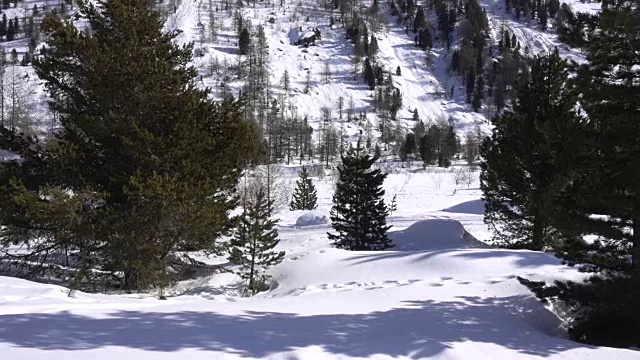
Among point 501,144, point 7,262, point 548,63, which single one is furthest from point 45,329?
point 548,63

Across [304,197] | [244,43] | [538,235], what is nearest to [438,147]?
[304,197]

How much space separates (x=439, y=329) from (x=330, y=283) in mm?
5843

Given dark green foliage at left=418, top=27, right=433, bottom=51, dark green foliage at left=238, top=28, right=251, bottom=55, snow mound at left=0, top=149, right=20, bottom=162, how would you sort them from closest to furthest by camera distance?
1. snow mound at left=0, top=149, right=20, bottom=162
2. dark green foliage at left=238, top=28, right=251, bottom=55
3. dark green foliage at left=418, top=27, right=433, bottom=51

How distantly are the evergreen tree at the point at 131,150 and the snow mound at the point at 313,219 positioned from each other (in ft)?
54.5

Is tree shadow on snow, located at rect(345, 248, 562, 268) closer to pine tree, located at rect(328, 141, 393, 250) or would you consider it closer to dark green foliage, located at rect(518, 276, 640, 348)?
dark green foliage, located at rect(518, 276, 640, 348)

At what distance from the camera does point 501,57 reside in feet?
443

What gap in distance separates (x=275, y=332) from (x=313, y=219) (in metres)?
25.3

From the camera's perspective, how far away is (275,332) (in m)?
5.44

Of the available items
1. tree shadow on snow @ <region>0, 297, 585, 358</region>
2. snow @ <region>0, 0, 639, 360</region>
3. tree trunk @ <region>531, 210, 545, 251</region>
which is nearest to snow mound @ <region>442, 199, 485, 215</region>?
snow @ <region>0, 0, 639, 360</region>

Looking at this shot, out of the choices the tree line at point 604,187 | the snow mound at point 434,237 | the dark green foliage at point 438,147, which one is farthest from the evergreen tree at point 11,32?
the tree line at point 604,187

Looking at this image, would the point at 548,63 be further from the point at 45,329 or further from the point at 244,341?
the point at 45,329

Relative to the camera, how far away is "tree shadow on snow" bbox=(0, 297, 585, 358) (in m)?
4.75

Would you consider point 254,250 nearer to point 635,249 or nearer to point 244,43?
point 635,249

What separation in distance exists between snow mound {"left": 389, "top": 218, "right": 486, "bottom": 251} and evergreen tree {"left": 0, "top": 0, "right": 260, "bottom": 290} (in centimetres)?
955
